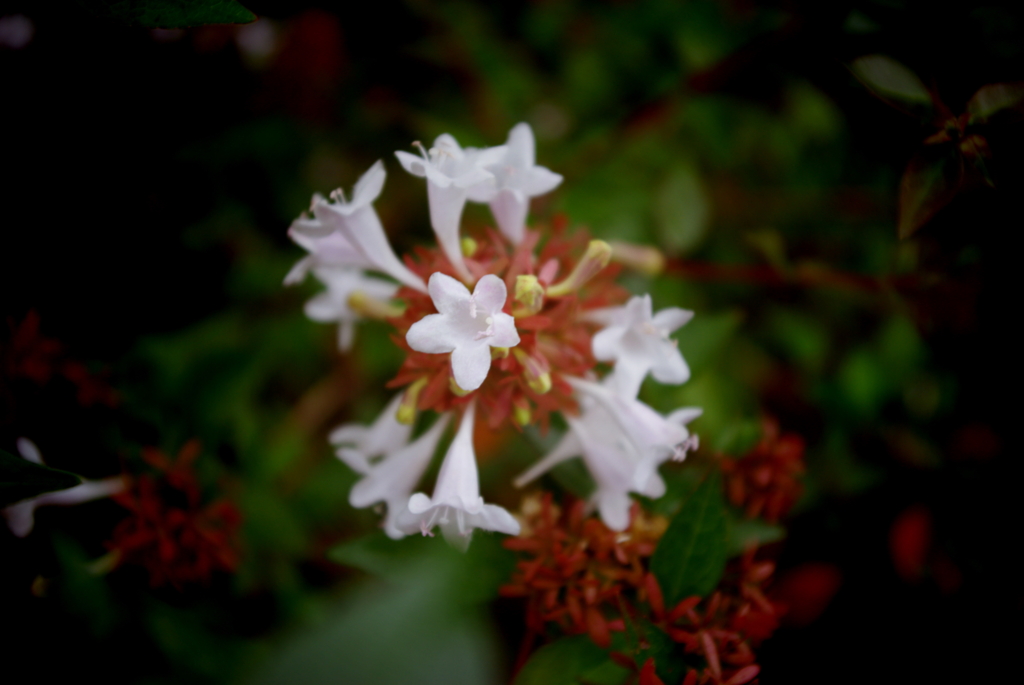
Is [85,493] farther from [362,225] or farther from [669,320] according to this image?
[669,320]

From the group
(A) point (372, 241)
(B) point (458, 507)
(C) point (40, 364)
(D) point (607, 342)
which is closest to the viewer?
(B) point (458, 507)

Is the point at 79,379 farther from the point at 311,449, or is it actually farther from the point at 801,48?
the point at 801,48

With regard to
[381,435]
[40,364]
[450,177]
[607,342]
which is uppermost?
[450,177]

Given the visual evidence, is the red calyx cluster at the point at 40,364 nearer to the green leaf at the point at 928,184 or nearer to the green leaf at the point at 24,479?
the green leaf at the point at 24,479

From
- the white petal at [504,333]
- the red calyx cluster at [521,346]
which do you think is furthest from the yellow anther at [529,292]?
the white petal at [504,333]

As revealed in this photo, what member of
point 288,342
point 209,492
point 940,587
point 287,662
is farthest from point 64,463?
point 940,587

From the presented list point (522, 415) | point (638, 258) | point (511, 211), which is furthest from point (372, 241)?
point (638, 258)

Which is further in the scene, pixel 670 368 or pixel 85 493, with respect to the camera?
pixel 85 493
